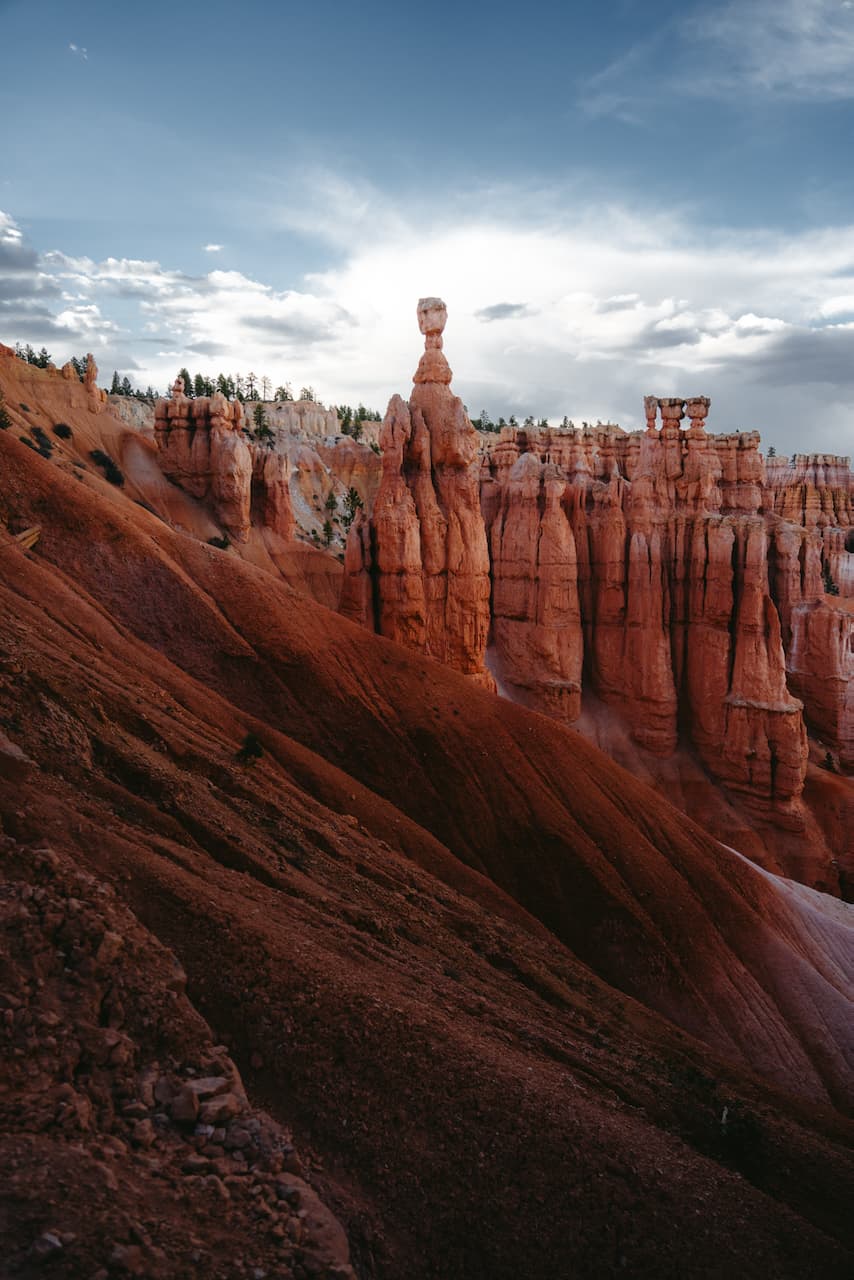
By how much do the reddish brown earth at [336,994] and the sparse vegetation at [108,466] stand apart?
1632 centimetres

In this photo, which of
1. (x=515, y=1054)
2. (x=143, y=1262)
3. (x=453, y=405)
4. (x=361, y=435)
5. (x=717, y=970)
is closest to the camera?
(x=143, y=1262)

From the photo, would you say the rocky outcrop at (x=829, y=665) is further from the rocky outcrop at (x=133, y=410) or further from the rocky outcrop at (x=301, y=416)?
the rocky outcrop at (x=133, y=410)

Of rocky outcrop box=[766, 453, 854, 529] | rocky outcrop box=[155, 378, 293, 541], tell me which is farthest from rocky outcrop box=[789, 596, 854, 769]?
rocky outcrop box=[766, 453, 854, 529]

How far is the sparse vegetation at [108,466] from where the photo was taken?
135 ft

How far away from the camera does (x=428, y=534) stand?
34406mm

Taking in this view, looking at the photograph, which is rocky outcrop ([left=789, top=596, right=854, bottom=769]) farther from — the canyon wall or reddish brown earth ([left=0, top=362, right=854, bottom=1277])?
reddish brown earth ([left=0, top=362, right=854, bottom=1277])

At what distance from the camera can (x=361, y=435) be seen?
102 meters

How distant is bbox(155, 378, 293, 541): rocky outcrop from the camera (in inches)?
1705

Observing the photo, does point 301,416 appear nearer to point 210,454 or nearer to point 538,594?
point 210,454

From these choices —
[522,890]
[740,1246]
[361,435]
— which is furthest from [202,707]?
[361,435]

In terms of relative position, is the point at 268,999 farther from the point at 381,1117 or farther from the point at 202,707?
the point at 202,707

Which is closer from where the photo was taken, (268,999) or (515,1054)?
(268,999)

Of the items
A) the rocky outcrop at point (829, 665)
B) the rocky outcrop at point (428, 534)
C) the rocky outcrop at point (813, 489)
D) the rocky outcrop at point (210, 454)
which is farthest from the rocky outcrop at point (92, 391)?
the rocky outcrop at point (813, 489)

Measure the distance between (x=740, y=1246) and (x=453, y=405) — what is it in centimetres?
3118
